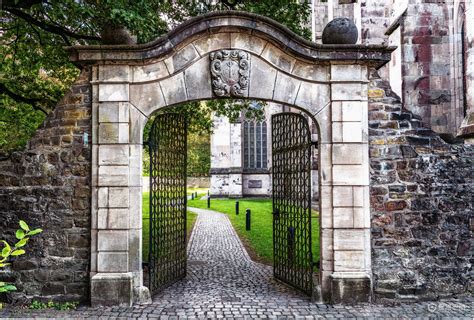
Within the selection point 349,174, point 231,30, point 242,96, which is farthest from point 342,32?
point 349,174

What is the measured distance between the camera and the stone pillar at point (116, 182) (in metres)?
5.83

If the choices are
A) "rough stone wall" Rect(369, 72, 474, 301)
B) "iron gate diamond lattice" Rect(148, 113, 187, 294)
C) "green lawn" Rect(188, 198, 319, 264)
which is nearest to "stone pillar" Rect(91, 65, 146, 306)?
"iron gate diamond lattice" Rect(148, 113, 187, 294)

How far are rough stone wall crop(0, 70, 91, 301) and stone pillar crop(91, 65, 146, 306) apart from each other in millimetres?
182

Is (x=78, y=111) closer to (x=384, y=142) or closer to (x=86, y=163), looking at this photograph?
(x=86, y=163)

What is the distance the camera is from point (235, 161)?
94.2 feet

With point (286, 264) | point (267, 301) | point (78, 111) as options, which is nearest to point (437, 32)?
point (286, 264)

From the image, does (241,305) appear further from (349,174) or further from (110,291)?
(349,174)

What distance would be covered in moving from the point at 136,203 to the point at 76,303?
1681 millimetres

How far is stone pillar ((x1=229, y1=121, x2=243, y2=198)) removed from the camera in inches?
1113

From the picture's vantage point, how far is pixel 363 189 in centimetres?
596

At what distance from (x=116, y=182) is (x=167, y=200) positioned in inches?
55.9

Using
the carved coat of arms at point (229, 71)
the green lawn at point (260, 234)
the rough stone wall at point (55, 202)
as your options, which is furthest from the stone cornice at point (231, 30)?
the green lawn at point (260, 234)

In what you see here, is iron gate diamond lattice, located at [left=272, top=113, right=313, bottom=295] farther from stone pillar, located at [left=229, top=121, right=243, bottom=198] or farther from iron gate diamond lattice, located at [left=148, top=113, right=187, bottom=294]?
stone pillar, located at [left=229, top=121, right=243, bottom=198]

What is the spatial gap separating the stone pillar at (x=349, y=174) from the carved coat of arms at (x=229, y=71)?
1.35 meters
